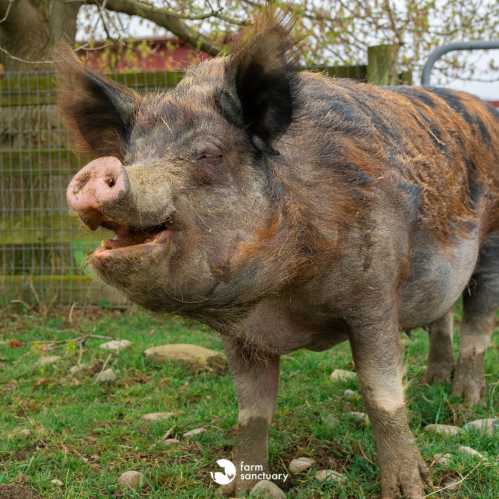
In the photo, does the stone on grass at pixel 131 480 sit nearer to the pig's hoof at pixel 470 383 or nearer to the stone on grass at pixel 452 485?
the stone on grass at pixel 452 485

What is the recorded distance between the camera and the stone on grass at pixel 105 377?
191 inches

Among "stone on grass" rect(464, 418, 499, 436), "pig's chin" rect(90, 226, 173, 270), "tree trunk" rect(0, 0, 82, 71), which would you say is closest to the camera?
"pig's chin" rect(90, 226, 173, 270)

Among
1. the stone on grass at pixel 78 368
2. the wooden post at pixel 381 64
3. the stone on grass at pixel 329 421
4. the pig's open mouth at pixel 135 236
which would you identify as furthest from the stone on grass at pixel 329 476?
the wooden post at pixel 381 64

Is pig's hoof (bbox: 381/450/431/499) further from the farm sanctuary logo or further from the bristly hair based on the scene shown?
the bristly hair

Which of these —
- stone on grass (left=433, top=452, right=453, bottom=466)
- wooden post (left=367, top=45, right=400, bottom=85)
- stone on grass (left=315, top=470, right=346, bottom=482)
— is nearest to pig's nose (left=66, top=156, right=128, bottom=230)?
stone on grass (left=315, top=470, right=346, bottom=482)

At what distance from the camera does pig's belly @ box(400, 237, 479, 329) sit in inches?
136

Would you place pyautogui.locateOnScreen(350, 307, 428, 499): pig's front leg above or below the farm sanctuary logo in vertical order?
above

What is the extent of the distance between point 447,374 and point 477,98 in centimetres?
174

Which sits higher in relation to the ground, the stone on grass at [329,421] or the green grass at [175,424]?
the stone on grass at [329,421]

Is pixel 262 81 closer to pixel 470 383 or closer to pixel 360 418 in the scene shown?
pixel 360 418

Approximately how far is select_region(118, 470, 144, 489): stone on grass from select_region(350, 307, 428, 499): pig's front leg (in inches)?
41.4

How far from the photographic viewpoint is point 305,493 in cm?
312

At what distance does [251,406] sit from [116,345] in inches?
94.3

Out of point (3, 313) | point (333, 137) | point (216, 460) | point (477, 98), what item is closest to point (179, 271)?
point (333, 137)
